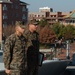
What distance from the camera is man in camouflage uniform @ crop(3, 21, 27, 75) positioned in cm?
545

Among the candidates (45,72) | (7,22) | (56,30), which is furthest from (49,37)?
(45,72)

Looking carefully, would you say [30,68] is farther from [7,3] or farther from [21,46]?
[7,3]

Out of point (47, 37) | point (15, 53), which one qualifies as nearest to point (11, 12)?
point (47, 37)

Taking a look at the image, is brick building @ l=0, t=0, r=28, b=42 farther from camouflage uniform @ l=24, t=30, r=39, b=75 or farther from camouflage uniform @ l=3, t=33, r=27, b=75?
camouflage uniform @ l=3, t=33, r=27, b=75

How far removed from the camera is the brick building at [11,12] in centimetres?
7750

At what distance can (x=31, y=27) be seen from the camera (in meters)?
5.94

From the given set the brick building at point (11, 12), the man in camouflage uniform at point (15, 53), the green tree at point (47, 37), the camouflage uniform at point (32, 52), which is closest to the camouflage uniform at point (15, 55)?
the man in camouflage uniform at point (15, 53)

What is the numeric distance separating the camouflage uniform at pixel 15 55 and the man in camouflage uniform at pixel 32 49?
0.26 m

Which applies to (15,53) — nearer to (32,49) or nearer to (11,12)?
(32,49)

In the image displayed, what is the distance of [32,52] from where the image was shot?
19.3 feet

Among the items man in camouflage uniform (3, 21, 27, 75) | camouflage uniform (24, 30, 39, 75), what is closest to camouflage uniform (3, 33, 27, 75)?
man in camouflage uniform (3, 21, 27, 75)

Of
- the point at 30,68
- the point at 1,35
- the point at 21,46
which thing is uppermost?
the point at 21,46

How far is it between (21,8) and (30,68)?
7919 cm

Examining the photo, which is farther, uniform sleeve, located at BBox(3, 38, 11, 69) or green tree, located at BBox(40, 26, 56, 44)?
green tree, located at BBox(40, 26, 56, 44)
